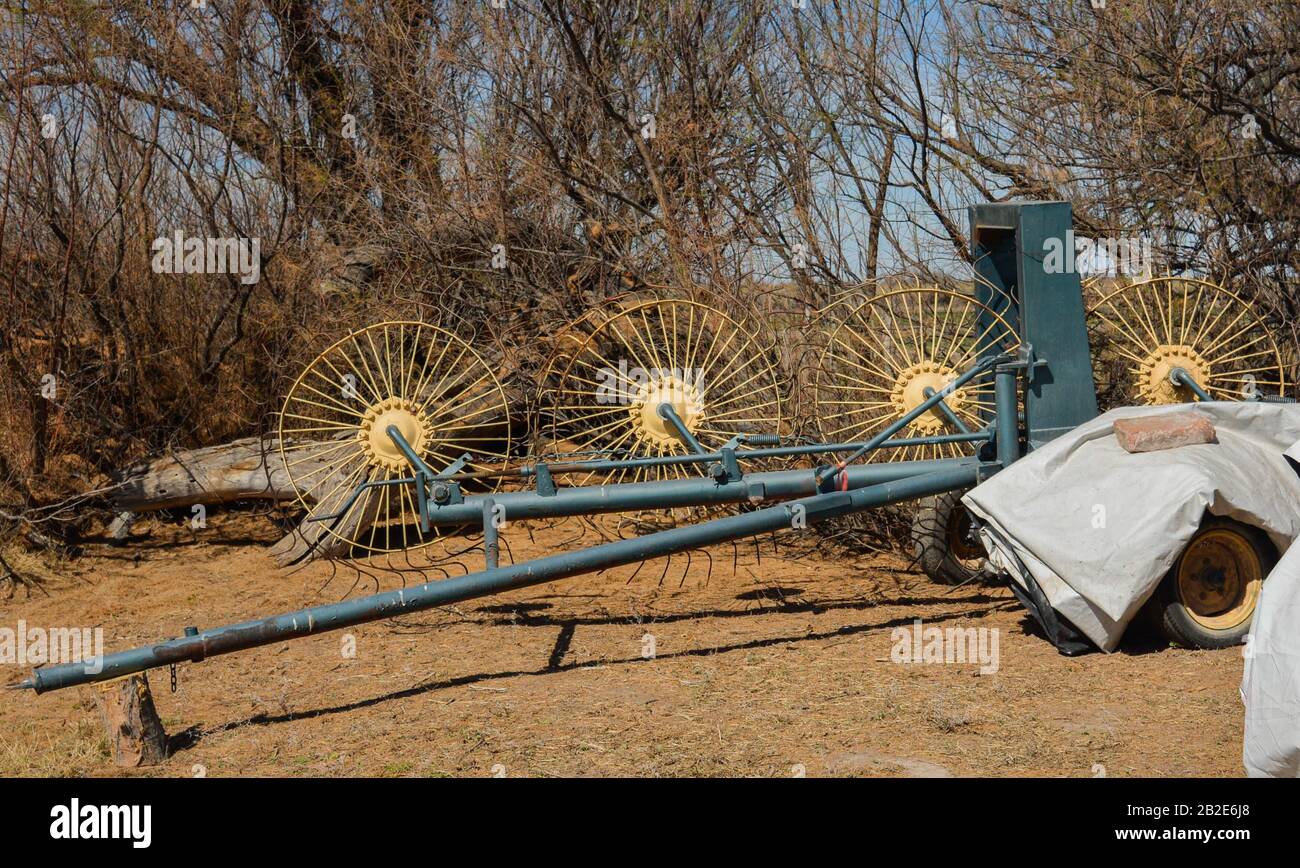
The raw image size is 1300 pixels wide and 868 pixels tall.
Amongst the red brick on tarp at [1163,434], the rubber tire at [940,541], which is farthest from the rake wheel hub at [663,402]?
the red brick on tarp at [1163,434]

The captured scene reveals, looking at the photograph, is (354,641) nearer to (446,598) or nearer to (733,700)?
(446,598)

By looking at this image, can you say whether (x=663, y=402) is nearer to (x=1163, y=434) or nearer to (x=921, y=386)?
(x=921, y=386)

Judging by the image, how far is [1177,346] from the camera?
7.01m

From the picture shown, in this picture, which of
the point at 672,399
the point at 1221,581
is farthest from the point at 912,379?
the point at 1221,581

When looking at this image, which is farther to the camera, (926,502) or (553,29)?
(553,29)

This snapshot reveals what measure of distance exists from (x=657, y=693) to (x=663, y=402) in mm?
2192

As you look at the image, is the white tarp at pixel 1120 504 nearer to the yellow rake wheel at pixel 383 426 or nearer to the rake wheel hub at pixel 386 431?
the yellow rake wheel at pixel 383 426

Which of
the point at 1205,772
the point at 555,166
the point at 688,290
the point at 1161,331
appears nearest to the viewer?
the point at 1205,772

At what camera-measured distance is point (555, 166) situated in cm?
980

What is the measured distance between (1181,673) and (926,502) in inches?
93.9

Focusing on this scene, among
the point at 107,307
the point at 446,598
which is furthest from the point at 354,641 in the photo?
the point at 107,307

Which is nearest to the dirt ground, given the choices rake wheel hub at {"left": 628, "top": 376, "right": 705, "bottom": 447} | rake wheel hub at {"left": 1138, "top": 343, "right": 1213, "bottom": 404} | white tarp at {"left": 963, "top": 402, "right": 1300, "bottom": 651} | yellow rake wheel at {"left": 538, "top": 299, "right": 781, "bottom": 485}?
white tarp at {"left": 963, "top": 402, "right": 1300, "bottom": 651}

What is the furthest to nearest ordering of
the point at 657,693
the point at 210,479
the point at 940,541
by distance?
the point at 210,479, the point at 940,541, the point at 657,693

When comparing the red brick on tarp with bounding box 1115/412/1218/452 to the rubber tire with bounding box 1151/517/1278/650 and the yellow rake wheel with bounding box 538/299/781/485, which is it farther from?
the yellow rake wheel with bounding box 538/299/781/485
